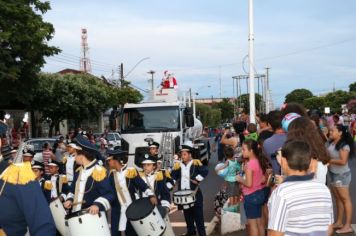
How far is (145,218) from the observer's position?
20.5ft

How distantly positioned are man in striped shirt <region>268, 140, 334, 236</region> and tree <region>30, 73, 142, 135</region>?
101 ft

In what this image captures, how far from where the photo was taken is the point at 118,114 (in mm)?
16438

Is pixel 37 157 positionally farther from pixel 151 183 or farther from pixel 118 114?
pixel 151 183

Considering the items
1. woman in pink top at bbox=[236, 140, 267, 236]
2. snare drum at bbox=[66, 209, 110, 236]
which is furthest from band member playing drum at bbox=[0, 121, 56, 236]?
woman in pink top at bbox=[236, 140, 267, 236]

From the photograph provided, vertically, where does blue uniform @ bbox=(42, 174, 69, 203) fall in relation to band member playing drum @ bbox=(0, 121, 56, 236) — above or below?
below

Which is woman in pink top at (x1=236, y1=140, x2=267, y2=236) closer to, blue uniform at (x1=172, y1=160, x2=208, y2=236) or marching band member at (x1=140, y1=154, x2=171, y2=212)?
marching band member at (x1=140, y1=154, x2=171, y2=212)

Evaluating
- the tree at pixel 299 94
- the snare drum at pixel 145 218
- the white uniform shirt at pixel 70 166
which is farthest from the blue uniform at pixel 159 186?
the tree at pixel 299 94

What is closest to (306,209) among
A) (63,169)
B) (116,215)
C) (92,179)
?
(92,179)

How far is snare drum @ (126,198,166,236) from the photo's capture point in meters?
6.24

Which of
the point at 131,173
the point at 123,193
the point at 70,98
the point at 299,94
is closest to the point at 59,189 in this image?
the point at 123,193

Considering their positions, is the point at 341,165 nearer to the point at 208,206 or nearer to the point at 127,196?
the point at 127,196

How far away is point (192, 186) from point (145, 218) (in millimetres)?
2248

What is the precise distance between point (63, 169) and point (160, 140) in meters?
5.71

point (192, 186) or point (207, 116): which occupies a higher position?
point (207, 116)
